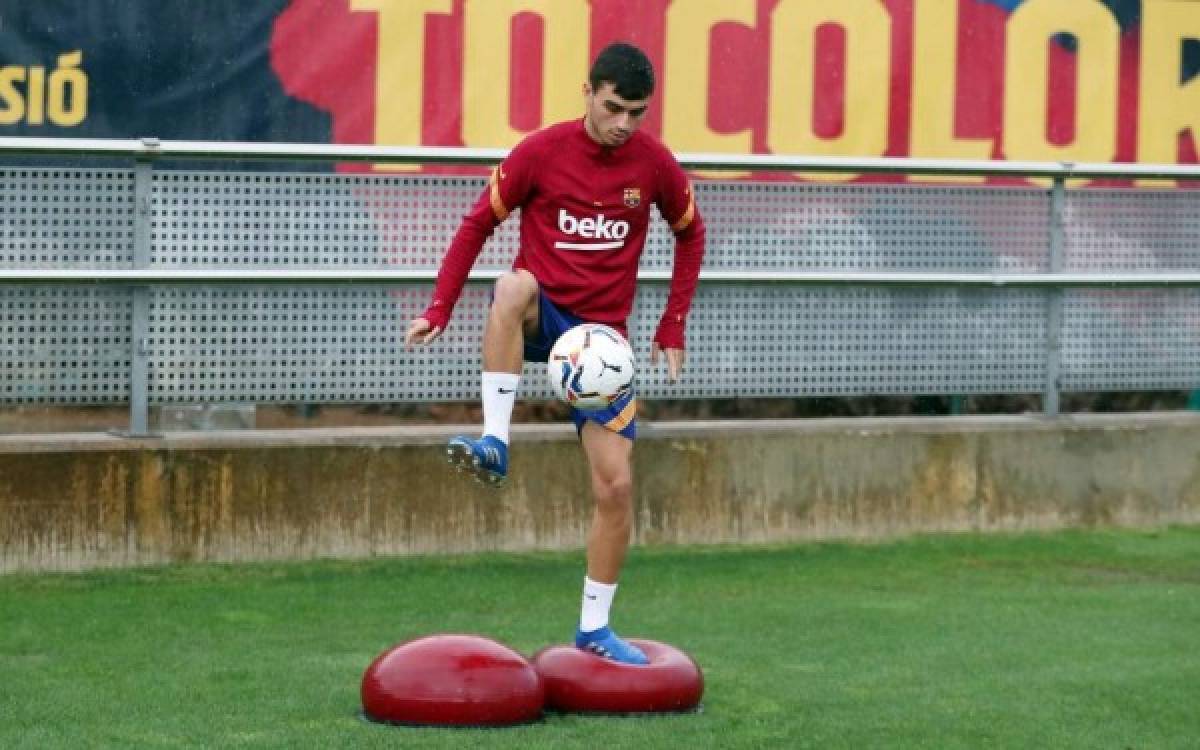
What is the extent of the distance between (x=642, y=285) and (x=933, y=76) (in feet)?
8.26

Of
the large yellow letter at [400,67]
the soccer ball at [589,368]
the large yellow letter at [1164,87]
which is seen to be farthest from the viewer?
the large yellow letter at [1164,87]

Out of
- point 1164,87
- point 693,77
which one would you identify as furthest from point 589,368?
point 1164,87

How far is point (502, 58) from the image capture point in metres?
12.1

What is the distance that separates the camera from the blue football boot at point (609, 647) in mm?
7492

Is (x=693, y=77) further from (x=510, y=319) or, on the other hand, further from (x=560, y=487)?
(x=510, y=319)

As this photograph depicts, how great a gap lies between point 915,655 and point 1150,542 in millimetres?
3420

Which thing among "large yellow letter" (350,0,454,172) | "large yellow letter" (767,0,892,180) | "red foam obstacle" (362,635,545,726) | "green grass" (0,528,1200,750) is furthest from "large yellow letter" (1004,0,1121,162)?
"red foam obstacle" (362,635,545,726)

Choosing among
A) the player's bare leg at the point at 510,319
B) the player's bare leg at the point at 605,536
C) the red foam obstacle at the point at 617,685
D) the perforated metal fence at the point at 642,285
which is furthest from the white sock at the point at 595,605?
the perforated metal fence at the point at 642,285

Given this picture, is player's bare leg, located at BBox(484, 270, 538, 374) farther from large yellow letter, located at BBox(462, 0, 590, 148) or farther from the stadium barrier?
large yellow letter, located at BBox(462, 0, 590, 148)

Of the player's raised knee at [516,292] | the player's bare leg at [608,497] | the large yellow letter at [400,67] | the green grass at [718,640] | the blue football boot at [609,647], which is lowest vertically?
the green grass at [718,640]

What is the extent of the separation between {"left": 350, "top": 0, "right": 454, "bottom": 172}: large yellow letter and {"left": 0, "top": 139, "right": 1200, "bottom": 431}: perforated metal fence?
105 centimetres

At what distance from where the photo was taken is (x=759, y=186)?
454 inches

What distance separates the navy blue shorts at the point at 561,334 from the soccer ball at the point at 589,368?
50 mm

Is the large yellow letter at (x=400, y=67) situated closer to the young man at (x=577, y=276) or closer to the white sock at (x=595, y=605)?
the young man at (x=577, y=276)
